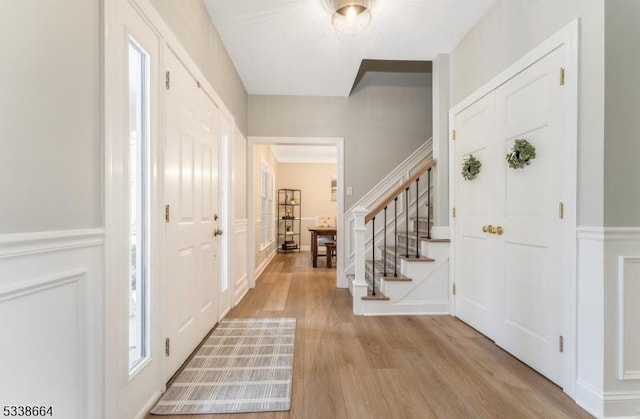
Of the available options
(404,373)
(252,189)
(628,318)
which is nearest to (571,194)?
(628,318)

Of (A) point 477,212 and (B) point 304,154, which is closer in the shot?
(A) point 477,212

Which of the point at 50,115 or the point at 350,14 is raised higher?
the point at 350,14

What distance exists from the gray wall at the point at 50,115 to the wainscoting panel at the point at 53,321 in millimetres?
81

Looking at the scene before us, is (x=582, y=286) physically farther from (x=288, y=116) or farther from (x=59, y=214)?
(x=288, y=116)

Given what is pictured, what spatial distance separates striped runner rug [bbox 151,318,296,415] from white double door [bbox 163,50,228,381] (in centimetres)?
13

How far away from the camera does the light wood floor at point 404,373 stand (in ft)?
5.23

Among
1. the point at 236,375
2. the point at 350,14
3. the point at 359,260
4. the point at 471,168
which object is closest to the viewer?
the point at 236,375

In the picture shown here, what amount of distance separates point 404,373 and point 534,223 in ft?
4.14

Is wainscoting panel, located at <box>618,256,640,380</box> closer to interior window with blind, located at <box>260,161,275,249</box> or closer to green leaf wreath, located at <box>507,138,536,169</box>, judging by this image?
green leaf wreath, located at <box>507,138,536,169</box>

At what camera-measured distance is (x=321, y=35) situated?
9.19 feet

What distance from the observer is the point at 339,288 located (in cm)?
418

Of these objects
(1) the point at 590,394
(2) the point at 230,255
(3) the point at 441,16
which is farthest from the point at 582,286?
(2) the point at 230,255

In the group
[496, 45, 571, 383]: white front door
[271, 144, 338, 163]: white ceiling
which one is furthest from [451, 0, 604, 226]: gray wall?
[271, 144, 338, 163]: white ceiling

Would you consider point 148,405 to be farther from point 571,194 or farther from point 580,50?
point 580,50
